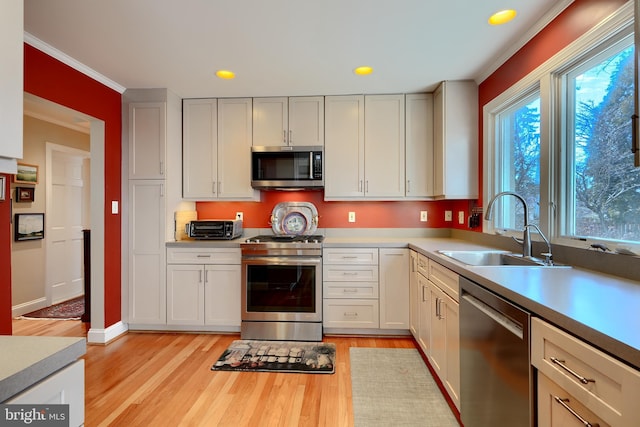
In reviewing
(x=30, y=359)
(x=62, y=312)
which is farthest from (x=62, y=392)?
(x=62, y=312)

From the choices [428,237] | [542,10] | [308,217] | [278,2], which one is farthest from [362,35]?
[428,237]

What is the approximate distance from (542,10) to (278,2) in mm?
1513

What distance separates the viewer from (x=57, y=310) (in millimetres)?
3570

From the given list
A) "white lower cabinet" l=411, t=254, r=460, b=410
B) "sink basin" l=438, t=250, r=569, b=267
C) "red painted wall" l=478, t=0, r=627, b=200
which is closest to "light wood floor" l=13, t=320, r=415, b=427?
"white lower cabinet" l=411, t=254, r=460, b=410

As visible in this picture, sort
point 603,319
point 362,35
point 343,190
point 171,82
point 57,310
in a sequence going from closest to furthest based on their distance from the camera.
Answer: point 603,319 < point 362,35 < point 171,82 < point 343,190 < point 57,310

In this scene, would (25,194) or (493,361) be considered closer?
(493,361)

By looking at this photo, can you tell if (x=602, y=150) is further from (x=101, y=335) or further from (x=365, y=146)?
(x=101, y=335)

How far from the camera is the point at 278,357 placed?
7.86ft

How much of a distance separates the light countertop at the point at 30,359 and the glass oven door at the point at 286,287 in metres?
2.01

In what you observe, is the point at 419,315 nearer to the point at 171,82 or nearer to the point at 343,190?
the point at 343,190

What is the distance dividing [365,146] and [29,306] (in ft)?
13.8

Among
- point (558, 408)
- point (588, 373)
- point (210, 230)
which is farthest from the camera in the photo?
point (210, 230)

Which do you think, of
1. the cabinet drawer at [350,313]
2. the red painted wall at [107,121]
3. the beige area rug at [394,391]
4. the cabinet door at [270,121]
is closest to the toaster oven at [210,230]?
the red painted wall at [107,121]

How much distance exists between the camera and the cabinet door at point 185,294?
285 centimetres
